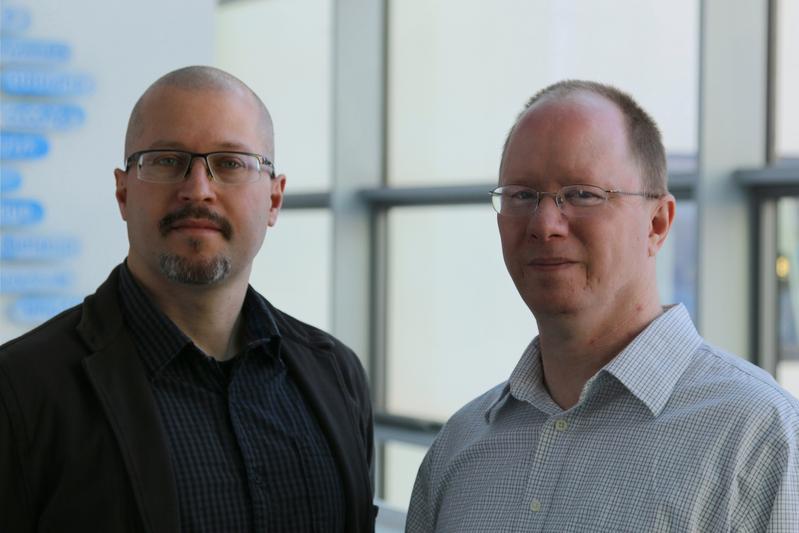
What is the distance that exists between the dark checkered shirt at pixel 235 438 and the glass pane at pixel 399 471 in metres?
3.34

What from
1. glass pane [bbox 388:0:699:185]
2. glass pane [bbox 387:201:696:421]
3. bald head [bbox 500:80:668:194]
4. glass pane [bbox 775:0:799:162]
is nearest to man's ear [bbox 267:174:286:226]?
bald head [bbox 500:80:668:194]

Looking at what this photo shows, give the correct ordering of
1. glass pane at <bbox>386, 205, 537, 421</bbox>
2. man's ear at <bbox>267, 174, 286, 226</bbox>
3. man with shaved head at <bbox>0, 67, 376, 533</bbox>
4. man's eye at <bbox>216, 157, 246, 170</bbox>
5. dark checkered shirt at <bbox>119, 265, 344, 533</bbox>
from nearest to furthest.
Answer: man with shaved head at <bbox>0, 67, 376, 533</bbox>
dark checkered shirt at <bbox>119, 265, 344, 533</bbox>
man's eye at <bbox>216, 157, 246, 170</bbox>
man's ear at <bbox>267, 174, 286, 226</bbox>
glass pane at <bbox>386, 205, 537, 421</bbox>

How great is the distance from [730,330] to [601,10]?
4.94ft

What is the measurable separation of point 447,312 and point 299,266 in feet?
3.60

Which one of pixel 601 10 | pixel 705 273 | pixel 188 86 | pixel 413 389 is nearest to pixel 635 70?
pixel 601 10

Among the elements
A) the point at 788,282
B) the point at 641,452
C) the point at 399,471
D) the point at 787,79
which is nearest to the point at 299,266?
the point at 399,471

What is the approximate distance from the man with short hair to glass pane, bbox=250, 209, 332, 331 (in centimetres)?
408

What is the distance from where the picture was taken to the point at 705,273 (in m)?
4.05

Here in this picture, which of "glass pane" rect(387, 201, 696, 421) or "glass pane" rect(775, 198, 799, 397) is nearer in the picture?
"glass pane" rect(775, 198, 799, 397)

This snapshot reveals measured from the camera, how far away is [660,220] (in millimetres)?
1923

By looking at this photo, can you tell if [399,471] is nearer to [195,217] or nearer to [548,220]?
[195,217]

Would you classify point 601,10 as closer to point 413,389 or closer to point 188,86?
point 413,389

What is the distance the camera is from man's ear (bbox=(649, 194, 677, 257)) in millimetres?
1912

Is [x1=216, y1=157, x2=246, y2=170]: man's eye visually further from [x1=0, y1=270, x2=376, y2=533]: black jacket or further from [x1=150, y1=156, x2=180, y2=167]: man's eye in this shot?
[x1=0, y1=270, x2=376, y2=533]: black jacket
